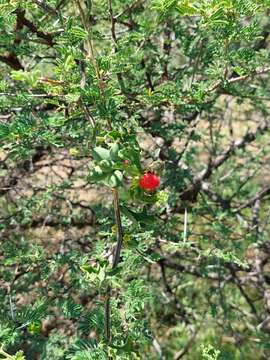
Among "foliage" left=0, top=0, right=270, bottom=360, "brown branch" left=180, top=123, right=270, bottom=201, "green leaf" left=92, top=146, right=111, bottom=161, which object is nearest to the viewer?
"green leaf" left=92, top=146, right=111, bottom=161

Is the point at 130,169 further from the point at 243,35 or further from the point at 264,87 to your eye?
the point at 264,87

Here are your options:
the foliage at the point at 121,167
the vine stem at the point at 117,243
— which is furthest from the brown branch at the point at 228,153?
the vine stem at the point at 117,243

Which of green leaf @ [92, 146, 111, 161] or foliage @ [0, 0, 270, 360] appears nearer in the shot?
green leaf @ [92, 146, 111, 161]

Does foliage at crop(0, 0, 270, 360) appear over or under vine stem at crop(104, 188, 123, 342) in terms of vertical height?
over

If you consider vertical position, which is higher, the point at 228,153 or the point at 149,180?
the point at 228,153

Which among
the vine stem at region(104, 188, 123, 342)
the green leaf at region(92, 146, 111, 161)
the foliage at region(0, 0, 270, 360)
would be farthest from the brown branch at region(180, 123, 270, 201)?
the green leaf at region(92, 146, 111, 161)

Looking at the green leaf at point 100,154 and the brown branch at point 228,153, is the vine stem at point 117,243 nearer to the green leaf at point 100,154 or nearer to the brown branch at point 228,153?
the green leaf at point 100,154

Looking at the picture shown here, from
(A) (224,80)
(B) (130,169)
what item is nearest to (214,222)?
(A) (224,80)

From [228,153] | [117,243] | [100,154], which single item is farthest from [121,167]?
[228,153]

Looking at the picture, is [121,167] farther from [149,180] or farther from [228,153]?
[228,153]

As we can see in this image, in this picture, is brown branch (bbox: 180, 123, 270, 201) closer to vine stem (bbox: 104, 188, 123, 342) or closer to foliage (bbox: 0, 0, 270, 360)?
foliage (bbox: 0, 0, 270, 360)

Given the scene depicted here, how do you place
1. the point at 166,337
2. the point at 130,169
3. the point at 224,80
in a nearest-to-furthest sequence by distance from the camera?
the point at 130,169, the point at 224,80, the point at 166,337
